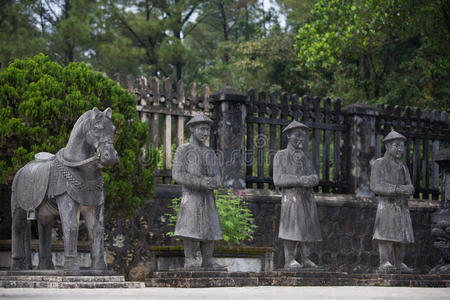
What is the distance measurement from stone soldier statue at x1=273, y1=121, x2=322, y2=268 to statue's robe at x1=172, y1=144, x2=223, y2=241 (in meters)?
1.15

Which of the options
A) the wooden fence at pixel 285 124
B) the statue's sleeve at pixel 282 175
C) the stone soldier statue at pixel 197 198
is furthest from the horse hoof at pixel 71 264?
the wooden fence at pixel 285 124

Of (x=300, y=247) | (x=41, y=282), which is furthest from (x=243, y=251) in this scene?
(x=41, y=282)

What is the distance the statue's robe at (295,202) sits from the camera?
29.0 ft

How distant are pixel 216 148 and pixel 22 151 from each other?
12.9ft

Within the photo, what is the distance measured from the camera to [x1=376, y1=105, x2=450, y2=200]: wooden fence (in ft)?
45.6

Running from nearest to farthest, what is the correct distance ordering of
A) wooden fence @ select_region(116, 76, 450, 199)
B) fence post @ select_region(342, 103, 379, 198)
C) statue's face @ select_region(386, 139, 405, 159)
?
statue's face @ select_region(386, 139, 405, 159)
wooden fence @ select_region(116, 76, 450, 199)
fence post @ select_region(342, 103, 379, 198)

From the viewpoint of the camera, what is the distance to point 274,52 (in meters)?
20.8

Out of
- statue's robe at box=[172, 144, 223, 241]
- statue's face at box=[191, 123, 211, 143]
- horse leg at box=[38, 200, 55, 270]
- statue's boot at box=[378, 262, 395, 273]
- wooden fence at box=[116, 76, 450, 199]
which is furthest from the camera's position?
wooden fence at box=[116, 76, 450, 199]

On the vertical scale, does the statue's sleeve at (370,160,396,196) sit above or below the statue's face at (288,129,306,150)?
below

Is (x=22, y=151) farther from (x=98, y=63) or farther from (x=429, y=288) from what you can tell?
(x=98, y=63)

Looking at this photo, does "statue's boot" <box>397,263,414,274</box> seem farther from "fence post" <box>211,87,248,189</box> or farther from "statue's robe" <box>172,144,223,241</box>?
"fence post" <box>211,87,248,189</box>

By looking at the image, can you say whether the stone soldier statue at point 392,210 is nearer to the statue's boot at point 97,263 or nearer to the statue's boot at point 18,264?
the statue's boot at point 97,263

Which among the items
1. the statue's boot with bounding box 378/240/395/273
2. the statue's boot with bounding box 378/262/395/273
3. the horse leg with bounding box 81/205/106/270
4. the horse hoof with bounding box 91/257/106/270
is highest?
the horse leg with bounding box 81/205/106/270

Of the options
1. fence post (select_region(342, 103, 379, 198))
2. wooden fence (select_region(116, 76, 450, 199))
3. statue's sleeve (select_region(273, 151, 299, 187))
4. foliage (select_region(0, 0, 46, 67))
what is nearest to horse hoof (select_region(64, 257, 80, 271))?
statue's sleeve (select_region(273, 151, 299, 187))
